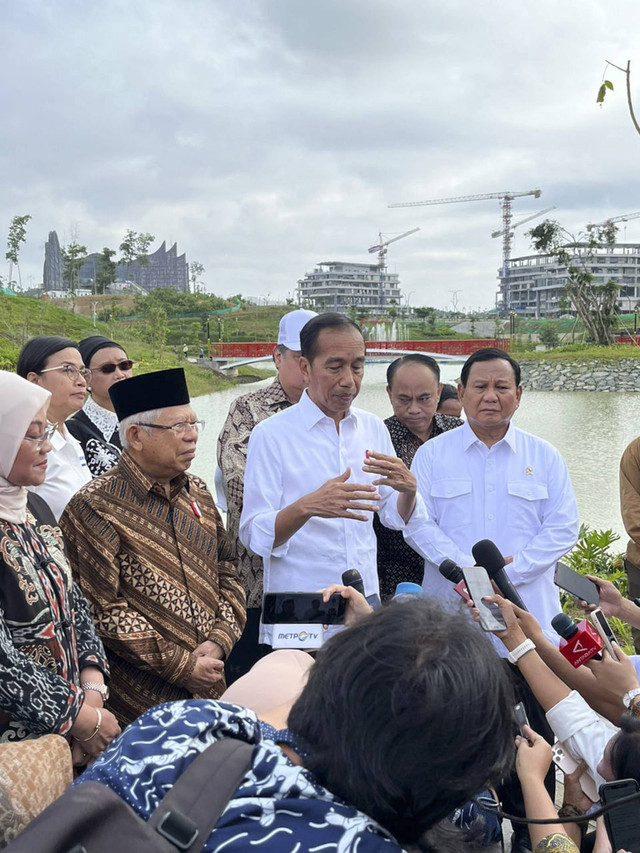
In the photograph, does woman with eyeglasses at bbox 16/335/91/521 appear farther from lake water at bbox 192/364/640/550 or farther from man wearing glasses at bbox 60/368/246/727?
lake water at bbox 192/364/640/550

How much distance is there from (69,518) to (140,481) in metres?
0.26

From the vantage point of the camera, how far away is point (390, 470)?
2660 millimetres

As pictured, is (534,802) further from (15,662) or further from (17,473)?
(17,473)

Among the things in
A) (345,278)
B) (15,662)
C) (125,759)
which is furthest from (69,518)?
(345,278)

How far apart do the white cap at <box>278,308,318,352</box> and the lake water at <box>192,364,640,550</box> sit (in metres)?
5.64

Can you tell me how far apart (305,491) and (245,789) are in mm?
1849

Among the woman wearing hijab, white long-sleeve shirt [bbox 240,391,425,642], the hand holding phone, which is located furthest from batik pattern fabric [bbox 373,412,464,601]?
the woman wearing hijab

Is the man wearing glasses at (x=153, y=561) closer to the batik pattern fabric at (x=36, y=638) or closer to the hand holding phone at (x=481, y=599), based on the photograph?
the batik pattern fabric at (x=36, y=638)

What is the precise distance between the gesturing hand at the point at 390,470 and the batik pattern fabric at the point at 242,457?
881 millimetres

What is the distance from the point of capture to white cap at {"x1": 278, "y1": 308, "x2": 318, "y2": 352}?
12.3 feet

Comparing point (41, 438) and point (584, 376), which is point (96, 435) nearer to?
point (41, 438)

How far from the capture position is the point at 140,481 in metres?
2.52

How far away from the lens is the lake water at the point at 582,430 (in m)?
10.2


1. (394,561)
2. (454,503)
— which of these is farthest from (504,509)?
(394,561)
